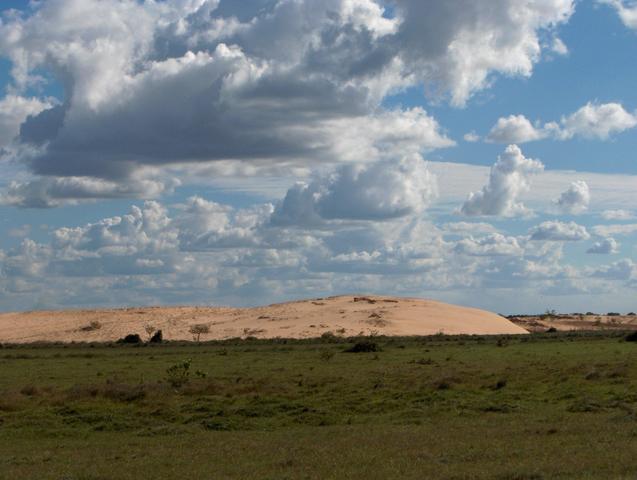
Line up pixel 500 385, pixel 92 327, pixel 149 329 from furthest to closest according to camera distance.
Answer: pixel 92 327 → pixel 149 329 → pixel 500 385

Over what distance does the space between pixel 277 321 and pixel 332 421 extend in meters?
78.5

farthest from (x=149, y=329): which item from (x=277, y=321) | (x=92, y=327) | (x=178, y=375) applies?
(x=178, y=375)

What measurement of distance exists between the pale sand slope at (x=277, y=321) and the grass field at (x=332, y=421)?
48.5m

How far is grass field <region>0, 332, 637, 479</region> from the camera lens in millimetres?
19109

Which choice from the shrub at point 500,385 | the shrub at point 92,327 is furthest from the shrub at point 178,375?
the shrub at point 92,327

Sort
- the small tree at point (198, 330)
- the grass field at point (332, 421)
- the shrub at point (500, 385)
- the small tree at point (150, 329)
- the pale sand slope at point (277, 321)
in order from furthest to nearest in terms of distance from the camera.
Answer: the small tree at point (150, 329) → the pale sand slope at point (277, 321) → the small tree at point (198, 330) → the shrub at point (500, 385) → the grass field at point (332, 421)

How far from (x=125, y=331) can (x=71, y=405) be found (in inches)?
2914

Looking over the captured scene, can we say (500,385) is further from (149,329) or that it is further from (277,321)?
→ (277,321)

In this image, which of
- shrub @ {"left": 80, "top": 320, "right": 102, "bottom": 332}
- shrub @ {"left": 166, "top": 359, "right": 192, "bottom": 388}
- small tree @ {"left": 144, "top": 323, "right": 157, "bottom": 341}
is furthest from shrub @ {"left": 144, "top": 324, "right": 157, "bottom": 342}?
shrub @ {"left": 166, "top": 359, "right": 192, "bottom": 388}

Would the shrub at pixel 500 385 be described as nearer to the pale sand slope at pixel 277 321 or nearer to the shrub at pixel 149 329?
the pale sand slope at pixel 277 321

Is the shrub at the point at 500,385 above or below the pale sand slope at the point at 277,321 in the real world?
below

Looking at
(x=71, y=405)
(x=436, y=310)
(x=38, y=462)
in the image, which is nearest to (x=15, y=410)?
(x=71, y=405)

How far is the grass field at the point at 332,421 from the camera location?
19.1 meters

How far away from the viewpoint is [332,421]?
91.7ft
